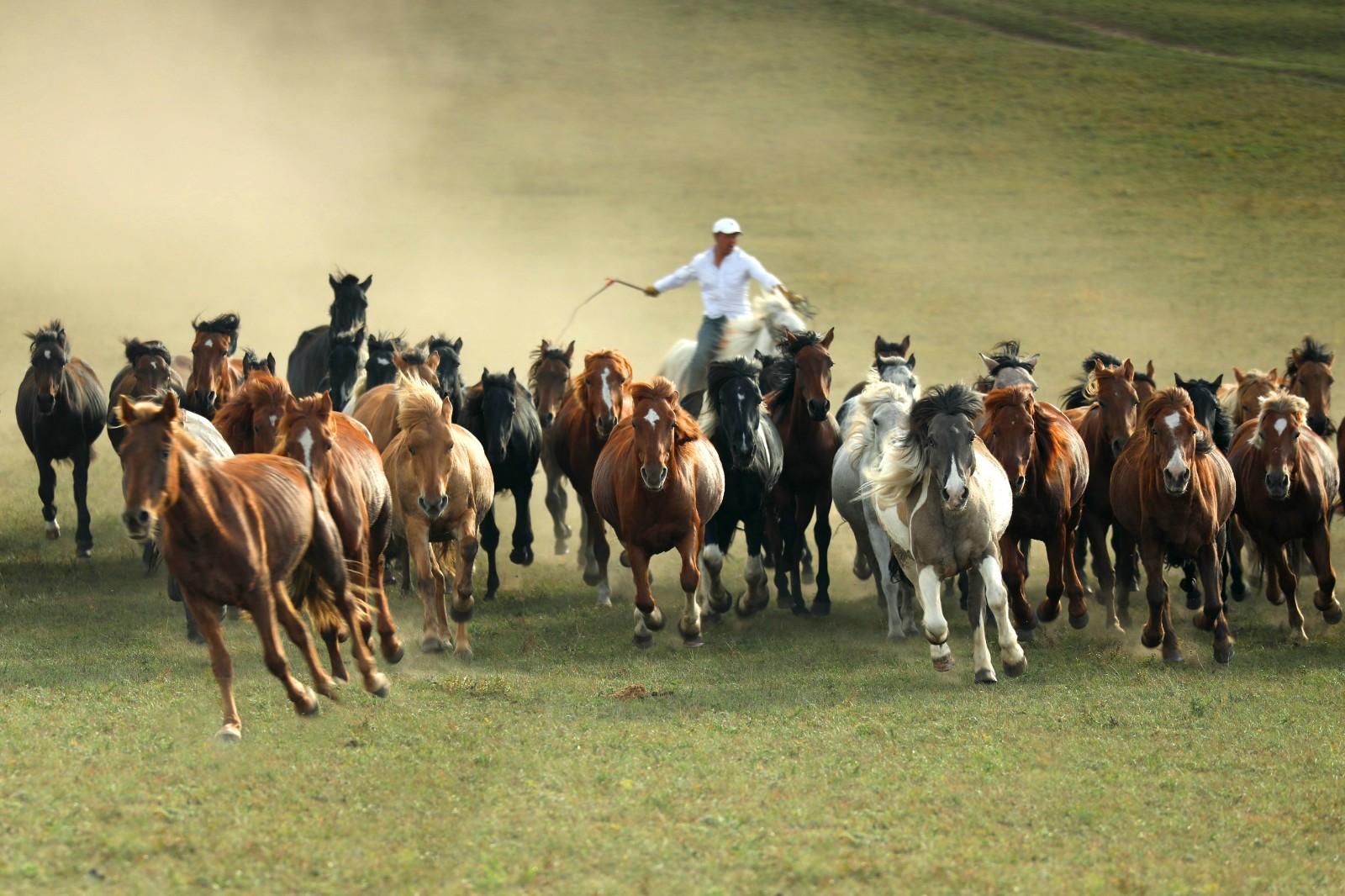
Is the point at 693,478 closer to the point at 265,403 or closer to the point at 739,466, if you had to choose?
the point at 739,466

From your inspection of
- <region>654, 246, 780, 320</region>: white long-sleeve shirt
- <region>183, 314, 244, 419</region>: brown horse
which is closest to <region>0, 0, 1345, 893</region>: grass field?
<region>183, 314, 244, 419</region>: brown horse

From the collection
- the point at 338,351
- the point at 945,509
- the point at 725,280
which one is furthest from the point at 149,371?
the point at 945,509

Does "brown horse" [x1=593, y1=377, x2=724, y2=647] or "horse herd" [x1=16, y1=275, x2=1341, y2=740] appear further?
"brown horse" [x1=593, y1=377, x2=724, y2=647]

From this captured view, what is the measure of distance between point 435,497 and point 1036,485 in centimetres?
444

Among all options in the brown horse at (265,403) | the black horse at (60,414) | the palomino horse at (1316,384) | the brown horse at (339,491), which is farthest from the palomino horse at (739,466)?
the black horse at (60,414)

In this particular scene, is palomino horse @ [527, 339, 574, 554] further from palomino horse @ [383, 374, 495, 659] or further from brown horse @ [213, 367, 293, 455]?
brown horse @ [213, 367, 293, 455]

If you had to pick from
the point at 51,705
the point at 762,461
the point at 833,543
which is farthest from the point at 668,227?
the point at 51,705

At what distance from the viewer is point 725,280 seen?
15.4m

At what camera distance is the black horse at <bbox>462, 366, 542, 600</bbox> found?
13.8 meters

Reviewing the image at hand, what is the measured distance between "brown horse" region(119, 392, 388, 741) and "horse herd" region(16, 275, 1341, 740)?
0.05ft

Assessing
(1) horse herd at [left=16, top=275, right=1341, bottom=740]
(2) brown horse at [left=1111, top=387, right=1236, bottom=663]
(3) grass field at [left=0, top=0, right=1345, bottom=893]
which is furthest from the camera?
(2) brown horse at [left=1111, top=387, right=1236, bottom=663]

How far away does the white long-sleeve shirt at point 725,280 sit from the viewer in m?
15.4

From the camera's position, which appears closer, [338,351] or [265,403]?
[265,403]

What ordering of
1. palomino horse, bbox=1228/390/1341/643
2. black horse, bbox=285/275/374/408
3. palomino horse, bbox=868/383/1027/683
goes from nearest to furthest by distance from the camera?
palomino horse, bbox=868/383/1027/683 < palomino horse, bbox=1228/390/1341/643 < black horse, bbox=285/275/374/408
